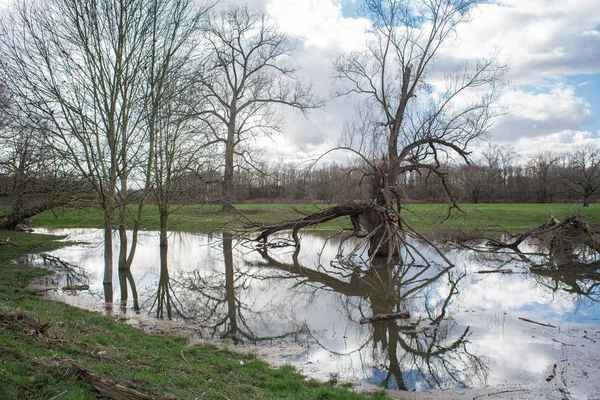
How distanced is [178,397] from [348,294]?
7.05 meters

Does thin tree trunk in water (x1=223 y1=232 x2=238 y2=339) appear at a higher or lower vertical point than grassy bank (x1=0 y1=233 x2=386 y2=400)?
lower

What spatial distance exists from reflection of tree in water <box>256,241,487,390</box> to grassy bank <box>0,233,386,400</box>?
131 cm

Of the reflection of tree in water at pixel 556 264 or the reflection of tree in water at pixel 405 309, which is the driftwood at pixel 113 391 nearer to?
the reflection of tree in water at pixel 405 309

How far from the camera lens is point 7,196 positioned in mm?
→ 14203

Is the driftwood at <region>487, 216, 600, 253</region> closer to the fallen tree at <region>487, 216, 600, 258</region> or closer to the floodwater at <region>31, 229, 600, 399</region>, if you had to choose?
the fallen tree at <region>487, 216, 600, 258</region>

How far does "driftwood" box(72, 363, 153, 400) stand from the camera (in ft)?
13.1

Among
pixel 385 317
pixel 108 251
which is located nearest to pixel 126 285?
pixel 108 251

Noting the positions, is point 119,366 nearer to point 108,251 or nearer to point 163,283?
point 108,251

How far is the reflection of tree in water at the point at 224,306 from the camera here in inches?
310

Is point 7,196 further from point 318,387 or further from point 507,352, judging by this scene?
point 507,352

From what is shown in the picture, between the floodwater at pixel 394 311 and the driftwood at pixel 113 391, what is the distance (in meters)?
2.71

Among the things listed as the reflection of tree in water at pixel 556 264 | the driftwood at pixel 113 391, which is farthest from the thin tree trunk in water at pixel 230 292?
the reflection of tree in water at pixel 556 264

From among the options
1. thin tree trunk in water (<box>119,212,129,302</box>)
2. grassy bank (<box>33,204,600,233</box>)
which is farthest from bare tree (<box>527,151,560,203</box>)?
thin tree trunk in water (<box>119,212,129,302</box>)

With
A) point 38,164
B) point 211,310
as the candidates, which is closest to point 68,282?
point 38,164
